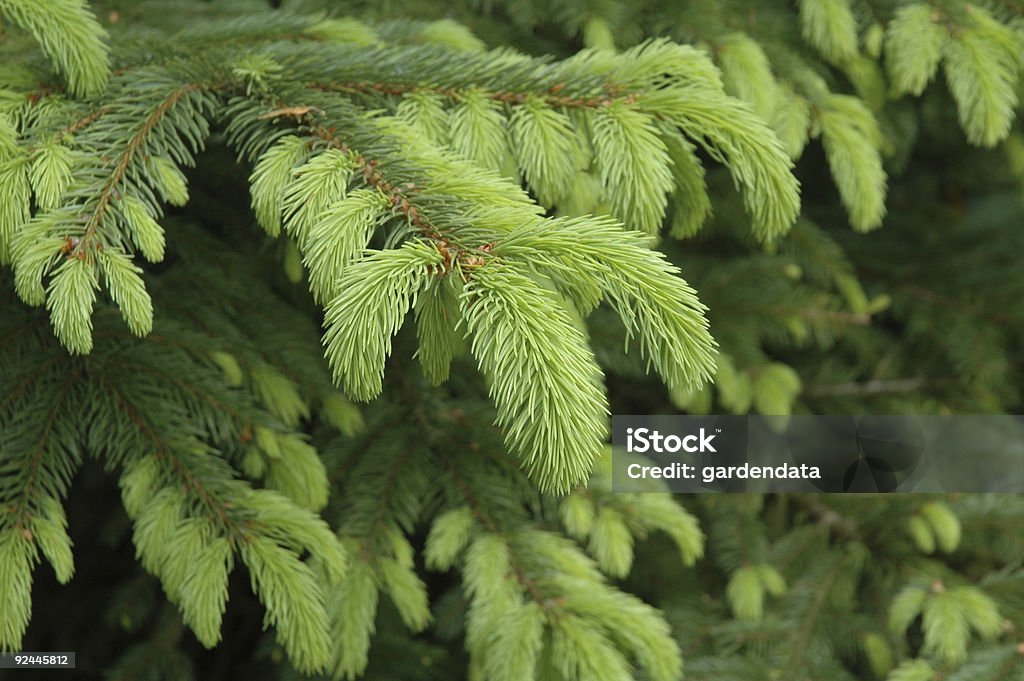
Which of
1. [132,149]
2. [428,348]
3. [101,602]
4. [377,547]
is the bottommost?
[101,602]

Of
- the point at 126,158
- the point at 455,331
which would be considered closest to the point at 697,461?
the point at 455,331

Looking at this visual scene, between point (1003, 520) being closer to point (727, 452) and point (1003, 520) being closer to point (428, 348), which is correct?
point (727, 452)

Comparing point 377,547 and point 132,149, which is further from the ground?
point 132,149

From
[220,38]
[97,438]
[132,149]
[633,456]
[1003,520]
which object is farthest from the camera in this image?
[1003,520]

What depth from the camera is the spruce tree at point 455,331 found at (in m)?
1.09

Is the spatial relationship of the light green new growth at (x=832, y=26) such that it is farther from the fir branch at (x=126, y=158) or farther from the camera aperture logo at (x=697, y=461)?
the fir branch at (x=126, y=158)

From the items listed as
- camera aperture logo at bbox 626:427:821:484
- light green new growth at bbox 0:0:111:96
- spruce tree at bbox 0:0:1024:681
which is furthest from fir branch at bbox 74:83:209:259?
camera aperture logo at bbox 626:427:821:484

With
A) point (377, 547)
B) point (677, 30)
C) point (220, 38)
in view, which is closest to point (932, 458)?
point (677, 30)

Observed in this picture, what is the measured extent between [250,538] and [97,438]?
0.34 m

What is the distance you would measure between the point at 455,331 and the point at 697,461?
1175 millimetres

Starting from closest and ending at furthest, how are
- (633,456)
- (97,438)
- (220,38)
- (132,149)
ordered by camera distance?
1. (132,149)
2. (97,438)
3. (220,38)
4. (633,456)

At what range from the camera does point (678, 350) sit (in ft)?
3.27

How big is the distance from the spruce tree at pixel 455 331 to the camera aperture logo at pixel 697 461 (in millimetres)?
87

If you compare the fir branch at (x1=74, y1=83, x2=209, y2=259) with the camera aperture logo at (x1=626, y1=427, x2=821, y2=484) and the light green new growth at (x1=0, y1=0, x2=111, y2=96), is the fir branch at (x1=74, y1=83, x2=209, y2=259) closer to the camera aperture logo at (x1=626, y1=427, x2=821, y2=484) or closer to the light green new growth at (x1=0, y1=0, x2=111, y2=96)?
the light green new growth at (x1=0, y1=0, x2=111, y2=96)
